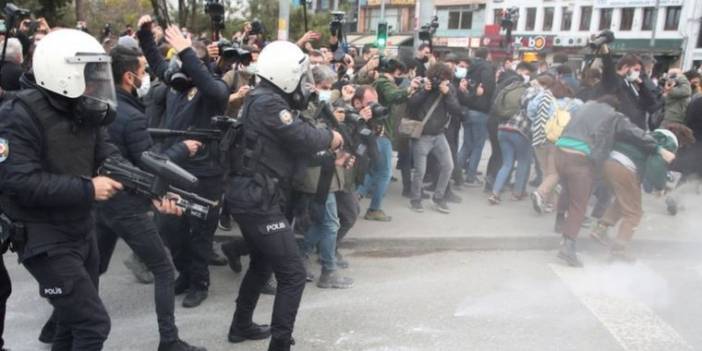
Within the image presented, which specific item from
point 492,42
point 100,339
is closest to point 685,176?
point 100,339

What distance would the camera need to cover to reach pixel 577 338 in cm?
418

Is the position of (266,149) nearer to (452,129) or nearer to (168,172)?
(168,172)

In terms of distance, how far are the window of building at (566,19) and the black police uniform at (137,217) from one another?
44.1 meters

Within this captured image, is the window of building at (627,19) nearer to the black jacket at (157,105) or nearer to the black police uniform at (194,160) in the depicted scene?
the black jacket at (157,105)

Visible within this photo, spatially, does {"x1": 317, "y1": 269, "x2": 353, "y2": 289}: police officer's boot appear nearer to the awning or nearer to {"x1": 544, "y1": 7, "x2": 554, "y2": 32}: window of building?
{"x1": 544, "y1": 7, "x2": 554, "y2": 32}: window of building

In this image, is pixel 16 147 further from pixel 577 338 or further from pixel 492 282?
pixel 492 282

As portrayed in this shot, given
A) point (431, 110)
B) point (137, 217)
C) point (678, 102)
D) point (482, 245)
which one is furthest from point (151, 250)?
point (678, 102)

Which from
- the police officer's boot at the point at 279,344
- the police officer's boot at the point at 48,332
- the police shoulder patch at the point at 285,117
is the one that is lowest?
the police officer's boot at the point at 48,332

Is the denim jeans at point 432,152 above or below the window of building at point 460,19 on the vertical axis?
below

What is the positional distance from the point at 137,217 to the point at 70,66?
1092 mm

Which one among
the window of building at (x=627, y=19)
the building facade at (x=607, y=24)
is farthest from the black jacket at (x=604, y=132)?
the window of building at (x=627, y=19)

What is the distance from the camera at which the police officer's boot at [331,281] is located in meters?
5.00

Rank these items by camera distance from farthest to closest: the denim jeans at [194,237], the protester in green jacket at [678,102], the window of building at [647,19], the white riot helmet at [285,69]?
the window of building at [647,19], the protester in green jacket at [678,102], the denim jeans at [194,237], the white riot helmet at [285,69]

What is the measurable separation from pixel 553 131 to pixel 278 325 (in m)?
4.42
